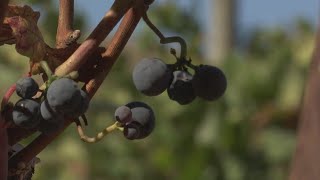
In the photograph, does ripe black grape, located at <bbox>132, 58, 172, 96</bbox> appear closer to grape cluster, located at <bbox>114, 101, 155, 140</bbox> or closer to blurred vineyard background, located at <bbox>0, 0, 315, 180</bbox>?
grape cluster, located at <bbox>114, 101, 155, 140</bbox>

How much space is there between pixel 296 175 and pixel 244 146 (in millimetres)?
1792

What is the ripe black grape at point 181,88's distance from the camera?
2.56ft

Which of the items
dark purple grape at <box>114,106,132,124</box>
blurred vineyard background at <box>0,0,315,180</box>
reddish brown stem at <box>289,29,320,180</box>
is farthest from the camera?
blurred vineyard background at <box>0,0,315,180</box>

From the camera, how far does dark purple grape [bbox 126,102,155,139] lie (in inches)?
29.1

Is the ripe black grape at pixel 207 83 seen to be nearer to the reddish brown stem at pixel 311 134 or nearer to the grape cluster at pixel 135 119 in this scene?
the grape cluster at pixel 135 119

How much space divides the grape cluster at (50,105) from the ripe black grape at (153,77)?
3.4 inches

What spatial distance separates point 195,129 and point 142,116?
259cm

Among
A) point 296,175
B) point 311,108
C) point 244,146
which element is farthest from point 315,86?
point 244,146

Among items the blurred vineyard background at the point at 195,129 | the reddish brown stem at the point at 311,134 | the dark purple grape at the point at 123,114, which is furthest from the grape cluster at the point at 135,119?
the blurred vineyard background at the point at 195,129

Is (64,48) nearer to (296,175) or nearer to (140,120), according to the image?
(140,120)

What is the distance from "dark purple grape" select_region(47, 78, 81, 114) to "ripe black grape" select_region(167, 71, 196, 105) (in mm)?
121

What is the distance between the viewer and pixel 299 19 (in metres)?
4.96

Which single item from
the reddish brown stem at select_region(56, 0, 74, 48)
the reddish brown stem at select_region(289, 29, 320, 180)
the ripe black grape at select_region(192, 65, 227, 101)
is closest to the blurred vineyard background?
the reddish brown stem at select_region(289, 29, 320, 180)

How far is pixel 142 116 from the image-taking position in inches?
29.2
